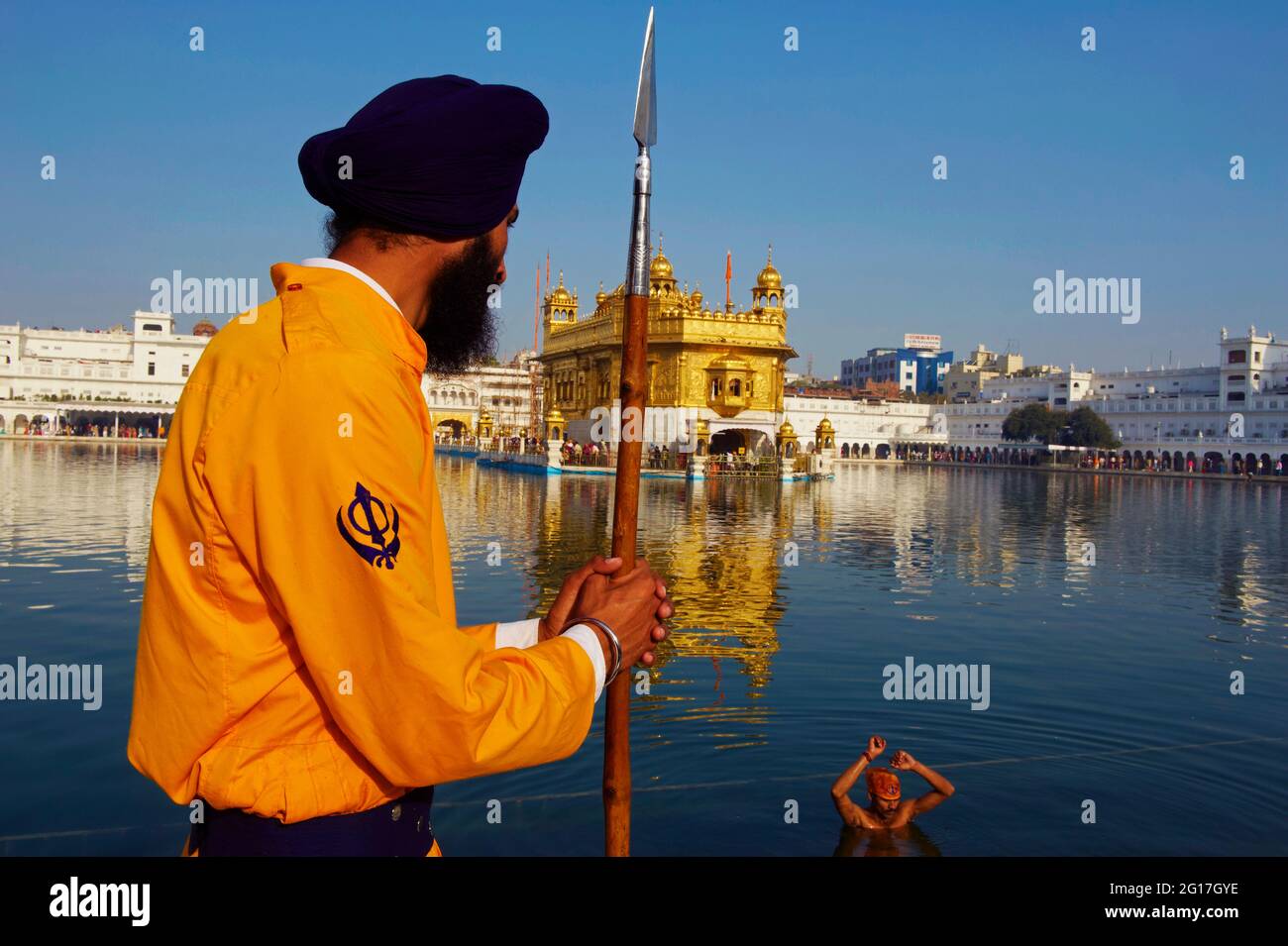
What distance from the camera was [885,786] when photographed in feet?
17.4

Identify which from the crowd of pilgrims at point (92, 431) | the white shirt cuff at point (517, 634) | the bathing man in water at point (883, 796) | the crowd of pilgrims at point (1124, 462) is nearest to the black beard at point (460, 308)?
the white shirt cuff at point (517, 634)

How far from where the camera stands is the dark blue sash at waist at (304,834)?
156cm

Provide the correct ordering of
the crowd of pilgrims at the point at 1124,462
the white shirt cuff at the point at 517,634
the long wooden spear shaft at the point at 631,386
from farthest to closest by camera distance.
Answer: the crowd of pilgrims at the point at 1124,462 < the long wooden spear shaft at the point at 631,386 < the white shirt cuff at the point at 517,634

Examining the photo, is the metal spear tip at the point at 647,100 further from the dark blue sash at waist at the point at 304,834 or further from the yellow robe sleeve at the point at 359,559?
the dark blue sash at waist at the point at 304,834

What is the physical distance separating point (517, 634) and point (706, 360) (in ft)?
143

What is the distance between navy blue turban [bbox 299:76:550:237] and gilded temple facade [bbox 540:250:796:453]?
Result: 1653 inches

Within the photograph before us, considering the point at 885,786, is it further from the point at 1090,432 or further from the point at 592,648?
the point at 1090,432

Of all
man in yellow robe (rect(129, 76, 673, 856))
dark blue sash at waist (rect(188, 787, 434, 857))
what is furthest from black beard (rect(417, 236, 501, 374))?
dark blue sash at waist (rect(188, 787, 434, 857))

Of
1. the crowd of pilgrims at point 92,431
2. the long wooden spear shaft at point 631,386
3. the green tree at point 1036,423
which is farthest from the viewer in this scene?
the green tree at point 1036,423

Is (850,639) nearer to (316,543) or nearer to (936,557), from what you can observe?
(936,557)

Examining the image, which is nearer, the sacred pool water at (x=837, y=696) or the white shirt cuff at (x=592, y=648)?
the white shirt cuff at (x=592, y=648)

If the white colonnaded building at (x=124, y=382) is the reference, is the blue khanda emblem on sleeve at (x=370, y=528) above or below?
below

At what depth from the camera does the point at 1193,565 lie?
55.0 ft
